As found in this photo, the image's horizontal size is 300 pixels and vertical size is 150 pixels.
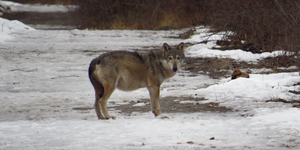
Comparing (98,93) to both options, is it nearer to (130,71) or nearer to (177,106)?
(130,71)

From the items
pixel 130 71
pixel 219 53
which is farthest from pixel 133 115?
pixel 219 53

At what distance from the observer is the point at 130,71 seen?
7574 millimetres

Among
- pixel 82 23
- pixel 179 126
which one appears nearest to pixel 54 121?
pixel 179 126

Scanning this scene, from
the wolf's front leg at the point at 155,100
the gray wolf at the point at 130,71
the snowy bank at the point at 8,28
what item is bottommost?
the snowy bank at the point at 8,28

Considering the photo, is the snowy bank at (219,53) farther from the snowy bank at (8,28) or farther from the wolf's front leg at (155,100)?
the snowy bank at (8,28)

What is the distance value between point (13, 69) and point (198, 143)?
32.2 feet

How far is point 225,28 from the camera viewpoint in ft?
51.7

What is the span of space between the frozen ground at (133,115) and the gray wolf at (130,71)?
443mm

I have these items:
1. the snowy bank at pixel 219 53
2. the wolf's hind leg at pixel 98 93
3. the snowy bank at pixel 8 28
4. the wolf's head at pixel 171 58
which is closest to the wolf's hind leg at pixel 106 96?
the wolf's hind leg at pixel 98 93

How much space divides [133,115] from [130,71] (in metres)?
0.92

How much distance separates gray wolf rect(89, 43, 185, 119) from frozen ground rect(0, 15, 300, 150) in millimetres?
443

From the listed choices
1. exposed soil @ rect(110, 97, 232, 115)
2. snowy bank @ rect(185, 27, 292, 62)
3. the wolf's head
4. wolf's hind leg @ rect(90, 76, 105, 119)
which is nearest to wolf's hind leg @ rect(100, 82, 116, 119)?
wolf's hind leg @ rect(90, 76, 105, 119)

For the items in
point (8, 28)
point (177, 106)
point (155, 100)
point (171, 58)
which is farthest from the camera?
point (8, 28)

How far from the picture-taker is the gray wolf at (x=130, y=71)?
7.30 meters
